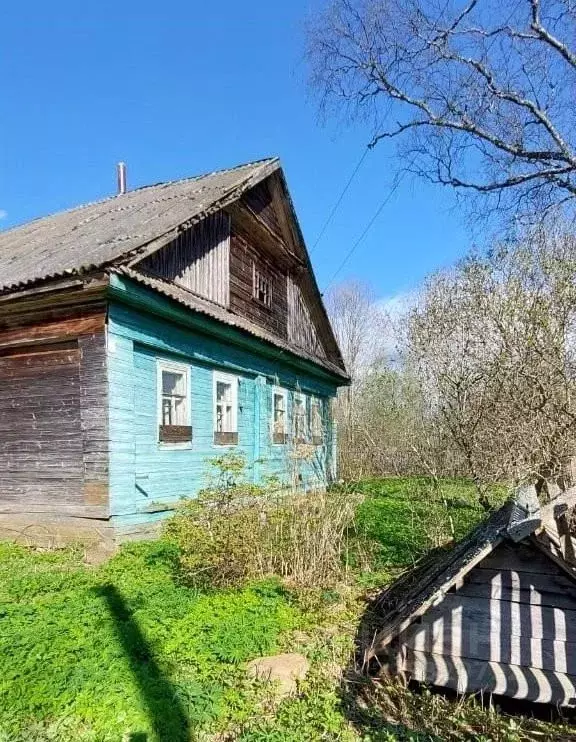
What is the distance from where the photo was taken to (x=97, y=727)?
10.1 feet

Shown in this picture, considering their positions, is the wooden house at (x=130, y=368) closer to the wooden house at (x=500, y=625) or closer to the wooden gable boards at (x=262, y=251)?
the wooden gable boards at (x=262, y=251)

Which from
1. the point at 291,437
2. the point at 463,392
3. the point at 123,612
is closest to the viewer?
the point at 123,612

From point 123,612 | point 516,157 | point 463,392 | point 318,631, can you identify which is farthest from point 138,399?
point 516,157

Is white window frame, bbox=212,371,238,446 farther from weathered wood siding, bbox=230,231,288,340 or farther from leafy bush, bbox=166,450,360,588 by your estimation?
leafy bush, bbox=166,450,360,588

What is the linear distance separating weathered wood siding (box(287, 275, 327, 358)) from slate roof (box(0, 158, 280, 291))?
3540 mm

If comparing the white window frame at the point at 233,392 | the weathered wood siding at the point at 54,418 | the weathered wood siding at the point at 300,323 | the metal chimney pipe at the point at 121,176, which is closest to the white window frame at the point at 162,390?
the white window frame at the point at 233,392

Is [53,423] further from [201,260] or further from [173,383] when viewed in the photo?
[201,260]

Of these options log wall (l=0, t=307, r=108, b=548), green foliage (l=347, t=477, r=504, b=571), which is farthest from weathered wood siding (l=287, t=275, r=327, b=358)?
log wall (l=0, t=307, r=108, b=548)

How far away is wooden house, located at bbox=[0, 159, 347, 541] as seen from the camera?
6.96 meters

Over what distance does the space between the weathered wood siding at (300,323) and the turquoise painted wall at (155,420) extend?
12.3 ft

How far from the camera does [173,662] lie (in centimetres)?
387

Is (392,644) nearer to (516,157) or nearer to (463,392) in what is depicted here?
(463,392)

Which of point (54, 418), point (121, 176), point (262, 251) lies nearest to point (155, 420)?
point (54, 418)

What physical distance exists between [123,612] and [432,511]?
5.27 metres
